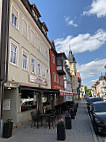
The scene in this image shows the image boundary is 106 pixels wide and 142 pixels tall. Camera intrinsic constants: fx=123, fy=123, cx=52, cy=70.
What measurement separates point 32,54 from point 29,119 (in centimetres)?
656

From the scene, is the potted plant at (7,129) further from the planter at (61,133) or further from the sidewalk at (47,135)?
the planter at (61,133)

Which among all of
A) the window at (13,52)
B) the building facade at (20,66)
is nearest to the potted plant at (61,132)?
the building facade at (20,66)

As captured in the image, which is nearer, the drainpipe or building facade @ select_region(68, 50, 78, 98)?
the drainpipe

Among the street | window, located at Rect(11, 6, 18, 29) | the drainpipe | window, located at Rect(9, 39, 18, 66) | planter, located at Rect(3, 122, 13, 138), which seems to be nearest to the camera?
the street

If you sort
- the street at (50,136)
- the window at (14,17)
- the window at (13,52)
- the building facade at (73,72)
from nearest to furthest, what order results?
the street at (50,136), the window at (13,52), the window at (14,17), the building facade at (73,72)

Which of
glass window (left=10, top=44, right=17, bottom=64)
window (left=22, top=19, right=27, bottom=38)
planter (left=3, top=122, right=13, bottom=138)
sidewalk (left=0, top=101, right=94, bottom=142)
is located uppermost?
window (left=22, top=19, right=27, bottom=38)

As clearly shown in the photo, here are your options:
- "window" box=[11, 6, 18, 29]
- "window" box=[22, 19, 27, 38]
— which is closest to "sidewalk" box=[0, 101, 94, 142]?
"window" box=[11, 6, 18, 29]

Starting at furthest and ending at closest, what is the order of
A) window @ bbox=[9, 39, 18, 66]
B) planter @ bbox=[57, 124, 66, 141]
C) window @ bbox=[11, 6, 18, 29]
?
window @ bbox=[11, 6, 18, 29], window @ bbox=[9, 39, 18, 66], planter @ bbox=[57, 124, 66, 141]

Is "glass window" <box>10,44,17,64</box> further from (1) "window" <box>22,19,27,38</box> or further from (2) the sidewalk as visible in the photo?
(2) the sidewalk

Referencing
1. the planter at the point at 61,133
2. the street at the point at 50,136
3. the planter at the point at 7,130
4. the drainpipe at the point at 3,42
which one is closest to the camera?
the planter at the point at 61,133

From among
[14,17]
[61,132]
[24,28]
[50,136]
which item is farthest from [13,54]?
[61,132]

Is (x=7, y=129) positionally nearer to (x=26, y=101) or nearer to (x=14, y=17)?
(x=26, y=101)

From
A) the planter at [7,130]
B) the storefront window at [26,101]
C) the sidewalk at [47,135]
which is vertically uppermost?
the storefront window at [26,101]

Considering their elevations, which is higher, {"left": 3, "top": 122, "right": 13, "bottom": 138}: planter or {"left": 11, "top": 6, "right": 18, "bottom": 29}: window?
{"left": 11, "top": 6, "right": 18, "bottom": 29}: window
